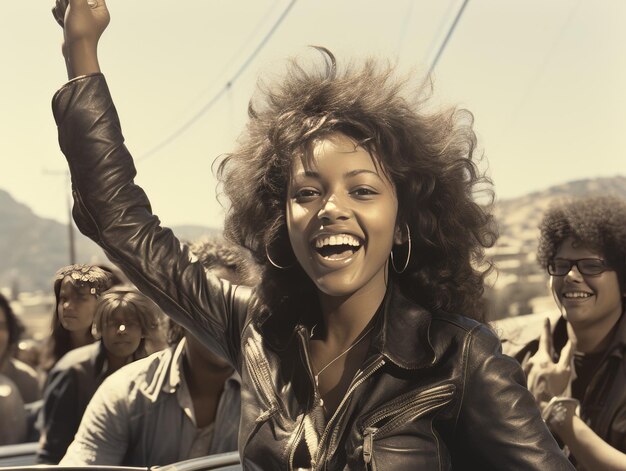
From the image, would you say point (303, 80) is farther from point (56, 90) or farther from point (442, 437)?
point (442, 437)

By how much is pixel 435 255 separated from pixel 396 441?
0.41 meters

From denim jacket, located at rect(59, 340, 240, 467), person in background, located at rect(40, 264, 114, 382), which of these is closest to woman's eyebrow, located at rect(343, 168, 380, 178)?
person in background, located at rect(40, 264, 114, 382)

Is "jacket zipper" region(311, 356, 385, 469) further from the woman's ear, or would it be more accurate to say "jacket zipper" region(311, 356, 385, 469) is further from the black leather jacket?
the woman's ear

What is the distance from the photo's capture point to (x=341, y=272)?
221cm

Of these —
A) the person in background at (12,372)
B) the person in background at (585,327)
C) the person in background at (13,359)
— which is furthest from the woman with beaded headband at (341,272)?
the person in background at (13,359)

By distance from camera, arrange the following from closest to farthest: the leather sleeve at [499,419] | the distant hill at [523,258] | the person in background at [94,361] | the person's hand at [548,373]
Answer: the leather sleeve at [499,419] → the person in background at [94,361] → the person's hand at [548,373] → the distant hill at [523,258]

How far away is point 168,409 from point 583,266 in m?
1.73

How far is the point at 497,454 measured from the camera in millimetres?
2113

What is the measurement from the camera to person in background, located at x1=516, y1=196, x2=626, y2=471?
409cm

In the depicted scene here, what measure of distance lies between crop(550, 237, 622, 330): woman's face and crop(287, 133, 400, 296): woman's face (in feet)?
7.36

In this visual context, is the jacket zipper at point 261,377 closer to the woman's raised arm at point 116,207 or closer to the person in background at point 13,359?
the woman's raised arm at point 116,207

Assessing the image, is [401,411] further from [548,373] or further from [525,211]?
[525,211]

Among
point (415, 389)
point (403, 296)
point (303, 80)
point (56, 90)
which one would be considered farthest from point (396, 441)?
point (56, 90)

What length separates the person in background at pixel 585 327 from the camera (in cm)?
409
